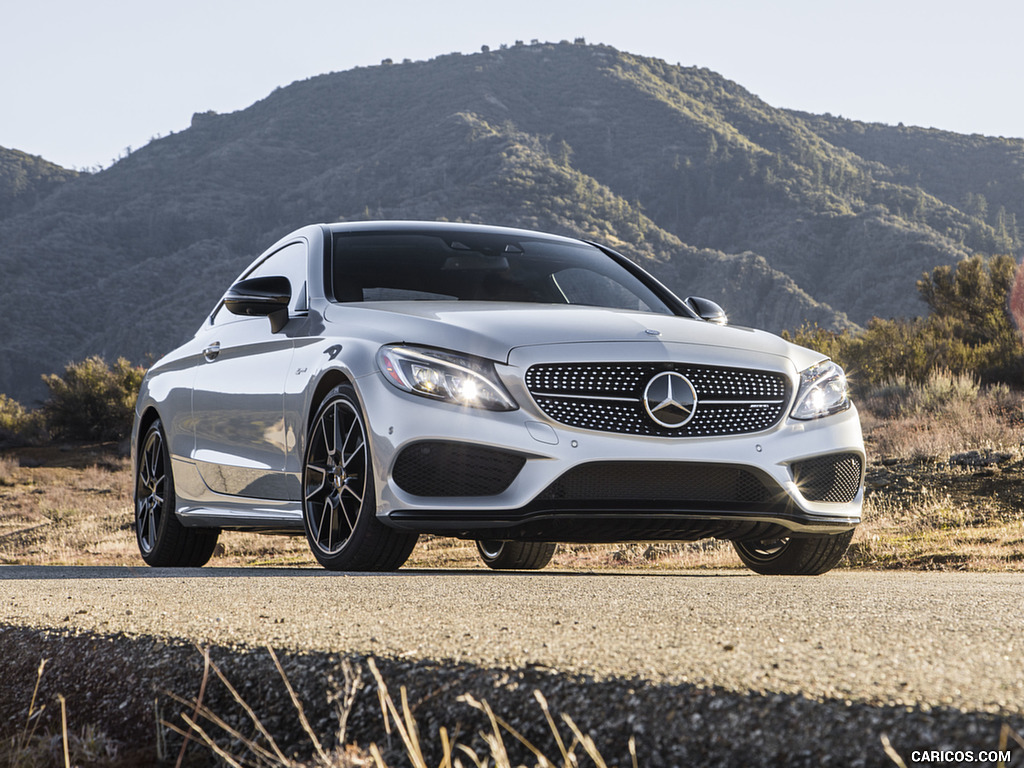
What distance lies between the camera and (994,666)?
101 inches

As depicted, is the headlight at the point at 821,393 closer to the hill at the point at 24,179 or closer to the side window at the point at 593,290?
the side window at the point at 593,290

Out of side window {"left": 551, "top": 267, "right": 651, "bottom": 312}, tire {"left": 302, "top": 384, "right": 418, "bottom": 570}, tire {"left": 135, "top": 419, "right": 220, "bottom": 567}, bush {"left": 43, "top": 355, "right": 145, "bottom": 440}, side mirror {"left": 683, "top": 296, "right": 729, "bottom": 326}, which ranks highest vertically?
side window {"left": 551, "top": 267, "right": 651, "bottom": 312}

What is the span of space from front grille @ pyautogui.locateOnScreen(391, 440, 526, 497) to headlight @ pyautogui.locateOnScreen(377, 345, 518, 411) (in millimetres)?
187

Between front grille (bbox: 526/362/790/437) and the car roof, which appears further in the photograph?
the car roof

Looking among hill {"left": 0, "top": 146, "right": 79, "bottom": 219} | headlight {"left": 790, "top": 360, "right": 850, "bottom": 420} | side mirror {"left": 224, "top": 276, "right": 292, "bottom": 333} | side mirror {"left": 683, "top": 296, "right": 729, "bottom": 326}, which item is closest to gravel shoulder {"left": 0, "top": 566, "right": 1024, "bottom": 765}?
headlight {"left": 790, "top": 360, "right": 850, "bottom": 420}

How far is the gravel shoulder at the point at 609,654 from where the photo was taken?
2.22m

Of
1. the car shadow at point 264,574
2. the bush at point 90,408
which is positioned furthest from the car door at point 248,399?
the bush at point 90,408

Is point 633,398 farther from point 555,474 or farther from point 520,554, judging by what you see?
point 520,554

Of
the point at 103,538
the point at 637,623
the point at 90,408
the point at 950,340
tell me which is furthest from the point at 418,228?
the point at 90,408

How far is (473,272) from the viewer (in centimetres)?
642

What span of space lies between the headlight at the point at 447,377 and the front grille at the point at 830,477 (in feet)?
4.51

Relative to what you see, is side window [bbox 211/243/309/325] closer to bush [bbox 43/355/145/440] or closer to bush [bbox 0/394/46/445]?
bush [bbox 43/355/145/440]

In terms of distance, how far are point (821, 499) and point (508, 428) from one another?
5.02 feet

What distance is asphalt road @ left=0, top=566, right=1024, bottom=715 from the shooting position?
2.52 metres
